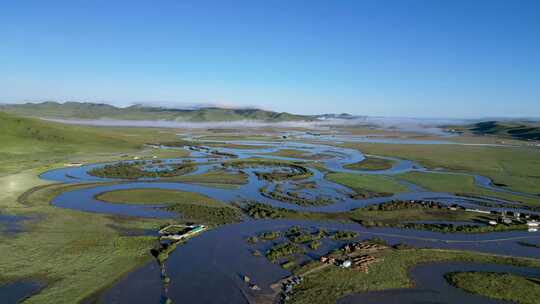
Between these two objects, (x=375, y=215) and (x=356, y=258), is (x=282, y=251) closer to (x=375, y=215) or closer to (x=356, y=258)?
(x=356, y=258)

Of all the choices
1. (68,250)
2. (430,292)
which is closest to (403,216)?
(430,292)

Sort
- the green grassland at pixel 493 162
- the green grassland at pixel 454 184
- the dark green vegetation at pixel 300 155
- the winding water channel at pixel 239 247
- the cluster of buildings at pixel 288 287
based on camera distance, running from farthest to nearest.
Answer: the dark green vegetation at pixel 300 155 → the green grassland at pixel 493 162 → the green grassland at pixel 454 184 → the winding water channel at pixel 239 247 → the cluster of buildings at pixel 288 287

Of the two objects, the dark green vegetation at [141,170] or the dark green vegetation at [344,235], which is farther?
the dark green vegetation at [141,170]

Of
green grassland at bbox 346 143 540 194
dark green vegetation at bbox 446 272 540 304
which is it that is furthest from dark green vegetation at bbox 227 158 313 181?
dark green vegetation at bbox 446 272 540 304

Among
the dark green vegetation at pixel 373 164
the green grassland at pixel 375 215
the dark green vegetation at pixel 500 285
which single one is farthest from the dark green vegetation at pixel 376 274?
the dark green vegetation at pixel 373 164

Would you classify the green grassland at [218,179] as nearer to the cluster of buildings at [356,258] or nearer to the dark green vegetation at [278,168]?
the dark green vegetation at [278,168]

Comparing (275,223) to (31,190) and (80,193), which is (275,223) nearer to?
(80,193)

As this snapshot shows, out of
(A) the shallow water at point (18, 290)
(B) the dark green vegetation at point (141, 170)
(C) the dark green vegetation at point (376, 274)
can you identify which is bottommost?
(C) the dark green vegetation at point (376, 274)

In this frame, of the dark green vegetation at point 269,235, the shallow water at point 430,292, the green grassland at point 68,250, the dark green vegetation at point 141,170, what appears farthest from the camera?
the dark green vegetation at point 141,170

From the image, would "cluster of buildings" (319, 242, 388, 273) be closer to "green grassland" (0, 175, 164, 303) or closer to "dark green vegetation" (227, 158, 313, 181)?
"green grassland" (0, 175, 164, 303)

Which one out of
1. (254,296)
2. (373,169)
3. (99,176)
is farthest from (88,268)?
(373,169)
